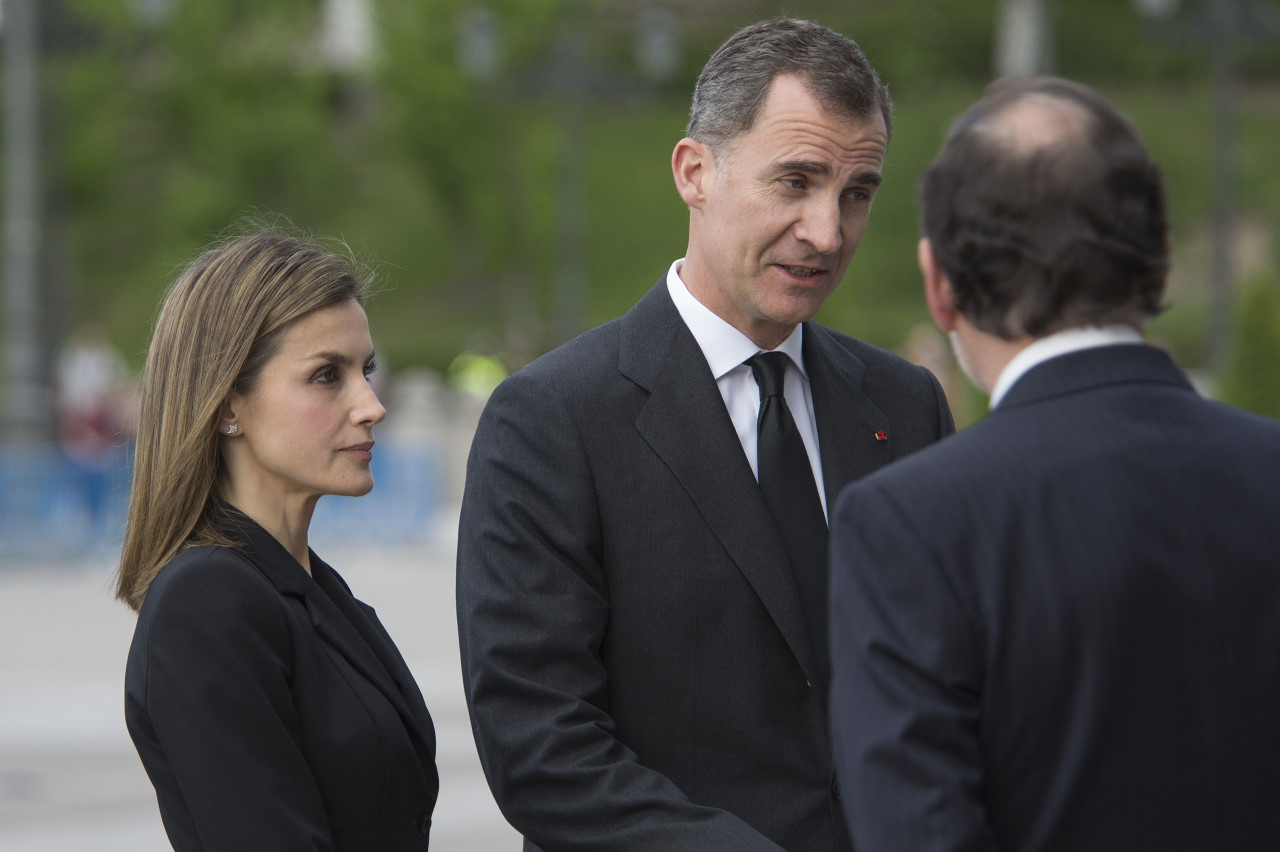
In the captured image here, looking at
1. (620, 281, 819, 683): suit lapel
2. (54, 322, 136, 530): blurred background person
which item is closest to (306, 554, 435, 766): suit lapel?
(620, 281, 819, 683): suit lapel

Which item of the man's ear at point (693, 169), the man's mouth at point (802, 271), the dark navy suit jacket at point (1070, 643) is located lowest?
the dark navy suit jacket at point (1070, 643)

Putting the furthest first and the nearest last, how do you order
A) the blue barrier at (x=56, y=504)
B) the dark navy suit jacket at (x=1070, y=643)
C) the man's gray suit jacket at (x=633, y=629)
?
the blue barrier at (x=56, y=504), the man's gray suit jacket at (x=633, y=629), the dark navy suit jacket at (x=1070, y=643)

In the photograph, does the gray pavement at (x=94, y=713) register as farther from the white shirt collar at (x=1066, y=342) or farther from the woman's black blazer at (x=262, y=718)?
the white shirt collar at (x=1066, y=342)

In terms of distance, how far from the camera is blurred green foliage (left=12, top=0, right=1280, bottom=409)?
102 feet

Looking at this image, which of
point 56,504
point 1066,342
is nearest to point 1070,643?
point 1066,342

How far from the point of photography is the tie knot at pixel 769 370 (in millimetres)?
2553

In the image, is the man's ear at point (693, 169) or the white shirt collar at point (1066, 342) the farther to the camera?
the man's ear at point (693, 169)

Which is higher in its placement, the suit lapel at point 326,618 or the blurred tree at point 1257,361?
the blurred tree at point 1257,361

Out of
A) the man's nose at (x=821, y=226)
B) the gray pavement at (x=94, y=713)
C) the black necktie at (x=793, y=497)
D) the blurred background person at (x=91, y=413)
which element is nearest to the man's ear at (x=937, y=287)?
the man's nose at (x=821, y=226)

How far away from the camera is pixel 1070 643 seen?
1.63 meters

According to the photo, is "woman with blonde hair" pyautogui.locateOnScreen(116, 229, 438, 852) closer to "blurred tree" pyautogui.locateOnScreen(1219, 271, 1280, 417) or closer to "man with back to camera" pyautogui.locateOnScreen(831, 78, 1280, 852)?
"man with back to camera" pyautogui.locateOnScreen(831, 78, 1280, 852)

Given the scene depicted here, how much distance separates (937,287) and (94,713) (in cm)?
780

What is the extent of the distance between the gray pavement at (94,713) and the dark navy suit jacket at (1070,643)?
3.37 m

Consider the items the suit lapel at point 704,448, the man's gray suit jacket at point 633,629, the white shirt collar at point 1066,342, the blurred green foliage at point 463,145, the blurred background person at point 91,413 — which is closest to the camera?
the white shirt collar at point 1066,342
